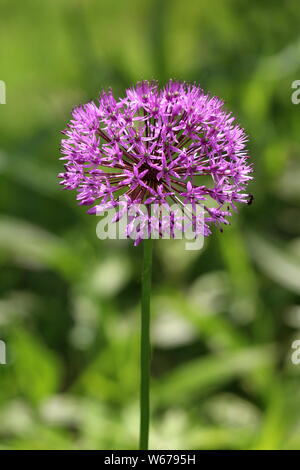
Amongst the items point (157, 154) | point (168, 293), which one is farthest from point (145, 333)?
point (168, 293)

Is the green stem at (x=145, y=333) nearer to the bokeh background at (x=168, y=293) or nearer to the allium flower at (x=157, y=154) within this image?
the allium flower at (x=157, y=154)

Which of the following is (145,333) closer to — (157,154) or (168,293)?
(157,154)

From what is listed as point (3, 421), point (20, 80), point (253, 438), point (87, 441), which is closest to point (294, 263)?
point (253, 438)

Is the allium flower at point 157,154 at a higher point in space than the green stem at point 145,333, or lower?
higher

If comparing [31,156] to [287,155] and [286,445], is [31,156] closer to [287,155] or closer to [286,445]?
[287,155]

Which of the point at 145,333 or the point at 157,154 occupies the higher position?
the point at 157,154

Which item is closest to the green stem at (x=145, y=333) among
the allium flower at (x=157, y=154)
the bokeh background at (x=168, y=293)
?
the allium flower at (x=157, y=154)
